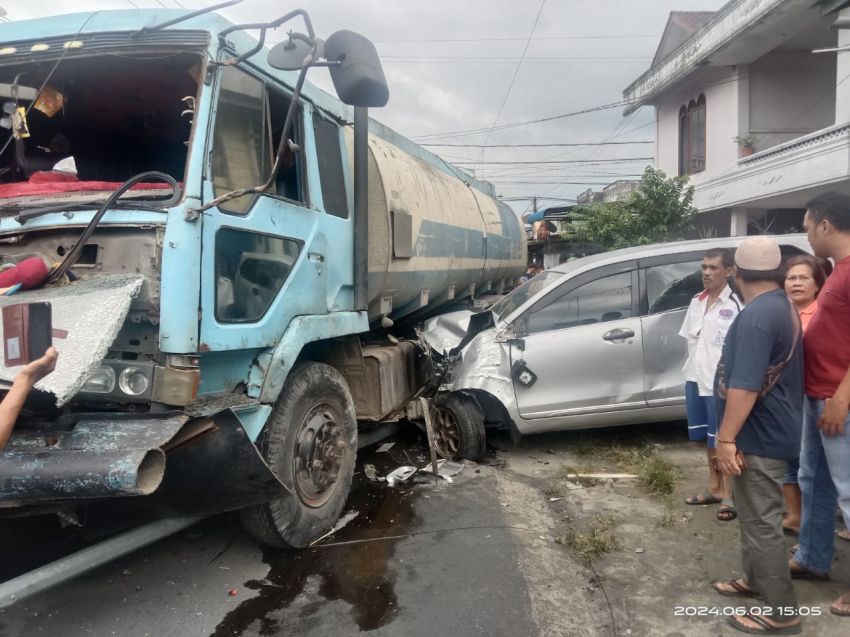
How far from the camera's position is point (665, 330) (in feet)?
16.9

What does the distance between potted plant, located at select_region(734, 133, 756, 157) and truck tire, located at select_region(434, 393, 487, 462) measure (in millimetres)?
12988

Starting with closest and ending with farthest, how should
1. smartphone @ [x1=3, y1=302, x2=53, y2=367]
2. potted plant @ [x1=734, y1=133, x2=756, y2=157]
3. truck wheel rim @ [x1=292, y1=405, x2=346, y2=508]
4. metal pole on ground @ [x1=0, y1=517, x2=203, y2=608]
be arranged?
smartphone @ [x1=3, y1=302, x2=53, y2=367], metal pole on ground @ [x1=0, y1=517, x2=203, y2=608], truck wheel rim @ [x1=292, y1=405, x2=346, y2=508], potted plant @ [x1=734, y1=133, x2=756, y2=157]

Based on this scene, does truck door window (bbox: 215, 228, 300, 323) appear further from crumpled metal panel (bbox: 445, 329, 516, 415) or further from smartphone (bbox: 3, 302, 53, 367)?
crumpled metal panel (bbox: 445, 329, 516, 415)

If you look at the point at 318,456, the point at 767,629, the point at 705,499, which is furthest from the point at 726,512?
the point at 318,456

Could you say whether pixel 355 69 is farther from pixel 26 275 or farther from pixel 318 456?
pixel 318 456

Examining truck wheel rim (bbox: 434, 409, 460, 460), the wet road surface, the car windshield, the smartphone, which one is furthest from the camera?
the car windshield

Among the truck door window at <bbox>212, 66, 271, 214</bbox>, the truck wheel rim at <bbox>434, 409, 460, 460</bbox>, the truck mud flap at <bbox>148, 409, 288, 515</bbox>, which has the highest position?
the truck door window at <bbox>212, 66, 271, 214</bbox>

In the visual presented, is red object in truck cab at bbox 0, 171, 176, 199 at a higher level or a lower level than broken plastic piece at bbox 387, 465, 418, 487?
higher

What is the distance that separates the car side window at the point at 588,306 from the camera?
5250mm

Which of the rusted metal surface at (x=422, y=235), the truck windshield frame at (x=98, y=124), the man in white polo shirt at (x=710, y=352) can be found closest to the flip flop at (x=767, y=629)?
the man in white polo shirt at (x=710, y=352)

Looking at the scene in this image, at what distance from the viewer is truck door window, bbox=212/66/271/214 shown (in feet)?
9.90

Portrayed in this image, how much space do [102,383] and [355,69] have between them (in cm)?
185

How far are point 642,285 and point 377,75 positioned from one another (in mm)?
3225

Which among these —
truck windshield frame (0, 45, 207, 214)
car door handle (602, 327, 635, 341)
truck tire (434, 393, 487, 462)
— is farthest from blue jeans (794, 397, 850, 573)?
truck windshield frame (0, 45, 207, 214)
